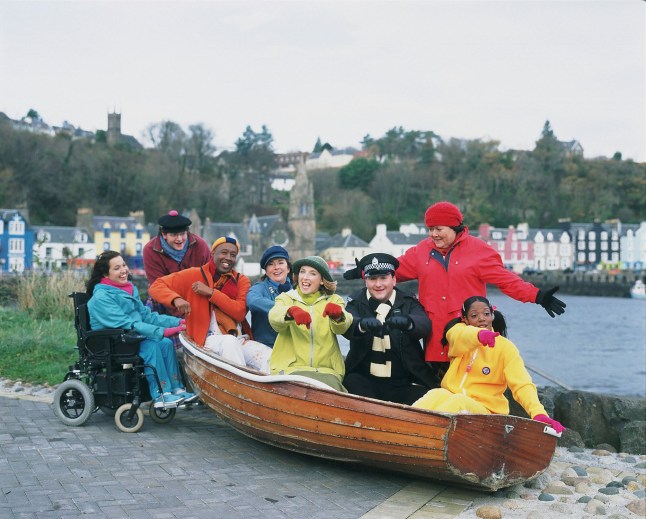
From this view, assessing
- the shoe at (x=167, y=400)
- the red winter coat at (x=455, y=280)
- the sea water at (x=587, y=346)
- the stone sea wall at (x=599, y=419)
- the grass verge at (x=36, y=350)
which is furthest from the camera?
the sea water at (x=587, y=346)

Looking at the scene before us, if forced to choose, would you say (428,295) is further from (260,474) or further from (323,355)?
(260,474)

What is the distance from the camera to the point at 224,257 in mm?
7043

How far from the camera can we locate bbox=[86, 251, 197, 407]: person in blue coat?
689cm

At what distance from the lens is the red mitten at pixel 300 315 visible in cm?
570

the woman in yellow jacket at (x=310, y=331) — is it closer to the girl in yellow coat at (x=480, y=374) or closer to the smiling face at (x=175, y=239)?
the girl in yellow coat at (x=480, y=374)

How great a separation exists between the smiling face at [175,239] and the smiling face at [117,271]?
Result: 2.38ft

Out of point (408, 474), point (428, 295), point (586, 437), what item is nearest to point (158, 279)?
point (428, 295)

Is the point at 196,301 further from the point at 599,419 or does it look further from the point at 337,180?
the point at 337,180

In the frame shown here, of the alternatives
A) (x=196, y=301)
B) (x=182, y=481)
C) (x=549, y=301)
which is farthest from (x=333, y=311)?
(x=196, y=301)

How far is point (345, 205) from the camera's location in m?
109

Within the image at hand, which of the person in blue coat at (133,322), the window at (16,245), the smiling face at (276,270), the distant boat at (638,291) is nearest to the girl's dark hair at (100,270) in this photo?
the person in blue coat at (133,322)

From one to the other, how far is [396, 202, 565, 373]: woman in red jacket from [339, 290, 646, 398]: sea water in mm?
6601

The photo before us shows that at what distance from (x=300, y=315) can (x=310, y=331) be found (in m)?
0.38

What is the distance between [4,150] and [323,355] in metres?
74.6
